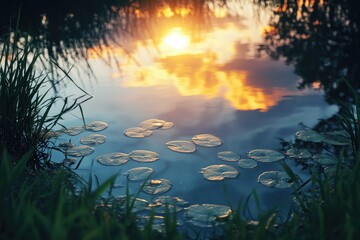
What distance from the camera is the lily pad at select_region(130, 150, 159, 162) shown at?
2976 millimetres

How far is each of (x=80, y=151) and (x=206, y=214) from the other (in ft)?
3.87

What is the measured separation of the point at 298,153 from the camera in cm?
304

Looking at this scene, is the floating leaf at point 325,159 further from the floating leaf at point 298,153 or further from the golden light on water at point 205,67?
the golden light on water at point 205,67

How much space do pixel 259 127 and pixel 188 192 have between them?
3.66 feet

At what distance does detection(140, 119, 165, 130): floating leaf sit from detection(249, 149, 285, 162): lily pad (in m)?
0.83

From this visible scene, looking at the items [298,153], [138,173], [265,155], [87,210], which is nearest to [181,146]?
[138,173]

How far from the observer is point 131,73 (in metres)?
4.81

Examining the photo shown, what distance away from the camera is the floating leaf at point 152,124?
3479mm

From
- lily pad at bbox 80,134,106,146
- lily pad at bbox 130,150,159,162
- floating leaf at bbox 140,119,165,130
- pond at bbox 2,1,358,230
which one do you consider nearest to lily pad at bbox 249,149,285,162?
pond at bbox 2,1,358,230

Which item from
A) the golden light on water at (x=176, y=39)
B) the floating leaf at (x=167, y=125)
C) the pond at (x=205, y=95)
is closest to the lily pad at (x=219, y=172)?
the pond at (x=205, y=95)

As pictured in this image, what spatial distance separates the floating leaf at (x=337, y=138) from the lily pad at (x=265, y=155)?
1.41ft

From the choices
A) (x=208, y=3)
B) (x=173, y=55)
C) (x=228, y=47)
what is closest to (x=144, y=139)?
(x=173, y=55)

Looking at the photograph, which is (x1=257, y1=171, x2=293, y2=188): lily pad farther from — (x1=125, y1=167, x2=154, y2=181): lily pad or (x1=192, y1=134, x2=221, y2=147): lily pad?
(x1=125, y1=167, x2=154, y2=181): lily pad

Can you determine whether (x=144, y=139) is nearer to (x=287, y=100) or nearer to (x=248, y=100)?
(x=248, y=100)
